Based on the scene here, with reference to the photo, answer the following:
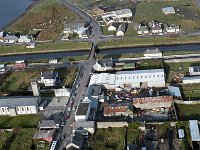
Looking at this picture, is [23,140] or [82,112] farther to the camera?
[82,112]

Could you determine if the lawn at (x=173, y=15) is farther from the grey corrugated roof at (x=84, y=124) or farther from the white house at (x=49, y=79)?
the grey corrugated roof at (x=84, y=124)

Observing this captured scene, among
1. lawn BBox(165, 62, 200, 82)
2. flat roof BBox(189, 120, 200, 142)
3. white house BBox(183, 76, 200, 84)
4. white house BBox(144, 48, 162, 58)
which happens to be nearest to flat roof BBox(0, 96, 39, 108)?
lawn BBox(165, 62, 200, 82)

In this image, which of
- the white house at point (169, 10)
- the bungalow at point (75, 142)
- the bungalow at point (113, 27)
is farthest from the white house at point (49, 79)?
the white house at point (169, 10)

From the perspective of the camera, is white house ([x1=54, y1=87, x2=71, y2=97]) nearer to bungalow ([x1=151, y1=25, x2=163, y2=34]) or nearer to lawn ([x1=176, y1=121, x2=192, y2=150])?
lawn ([x1=176, y1=121, x2=192, y2=150])

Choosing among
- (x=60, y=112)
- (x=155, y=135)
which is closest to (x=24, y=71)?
(x=60, y=112)

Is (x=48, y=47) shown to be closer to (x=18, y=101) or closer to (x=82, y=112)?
(x=18, y=101)

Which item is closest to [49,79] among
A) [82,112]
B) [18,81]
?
[18,81]
